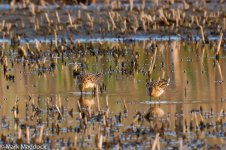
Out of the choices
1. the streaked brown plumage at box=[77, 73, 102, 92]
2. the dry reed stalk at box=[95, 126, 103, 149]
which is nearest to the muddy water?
the streaked brown plumage at box=[77, 73, 102, 92]

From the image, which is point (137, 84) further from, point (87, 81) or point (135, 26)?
point (135, 26)

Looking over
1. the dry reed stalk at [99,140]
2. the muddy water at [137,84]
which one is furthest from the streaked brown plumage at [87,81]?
the dry reed stalk at [99,140]

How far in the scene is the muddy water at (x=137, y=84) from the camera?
11.6 metres

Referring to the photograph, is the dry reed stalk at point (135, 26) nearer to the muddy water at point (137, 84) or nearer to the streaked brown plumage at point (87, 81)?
the muddy water at point (137, 84)

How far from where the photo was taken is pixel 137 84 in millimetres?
13766

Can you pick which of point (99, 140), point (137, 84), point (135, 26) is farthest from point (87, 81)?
point (135, 26)

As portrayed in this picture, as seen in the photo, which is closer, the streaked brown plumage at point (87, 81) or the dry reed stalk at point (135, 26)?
the streaked brown plumage at point (87, 81)

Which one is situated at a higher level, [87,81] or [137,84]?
[87,81]

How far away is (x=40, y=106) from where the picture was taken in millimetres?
11805

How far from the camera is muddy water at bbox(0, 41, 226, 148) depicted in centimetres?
1157

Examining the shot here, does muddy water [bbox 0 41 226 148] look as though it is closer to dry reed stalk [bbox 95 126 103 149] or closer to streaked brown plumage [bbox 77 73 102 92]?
streaked brown plumage [bbox 77 73 102 92]

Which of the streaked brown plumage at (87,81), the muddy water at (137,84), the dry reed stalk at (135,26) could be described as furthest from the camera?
the dry reed stalk at (135,26)

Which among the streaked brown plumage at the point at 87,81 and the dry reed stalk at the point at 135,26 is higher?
the streaked brown plumage at the point at 87,81

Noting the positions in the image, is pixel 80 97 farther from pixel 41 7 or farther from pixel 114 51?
pixel 41 7
